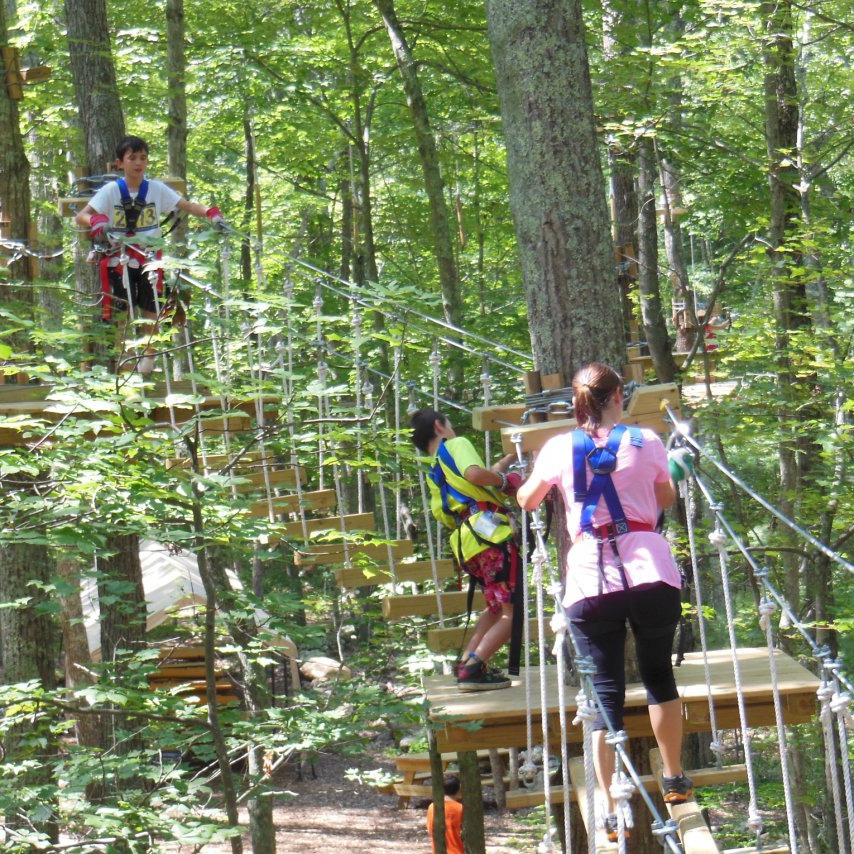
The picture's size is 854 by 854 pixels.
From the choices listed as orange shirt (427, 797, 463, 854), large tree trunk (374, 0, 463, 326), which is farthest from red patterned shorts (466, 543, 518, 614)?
large tree trunk (374, 0, 463, 326)

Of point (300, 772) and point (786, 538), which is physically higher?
point (786, 538)

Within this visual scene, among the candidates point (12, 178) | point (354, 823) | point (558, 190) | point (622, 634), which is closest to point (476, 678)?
point (622, 634)

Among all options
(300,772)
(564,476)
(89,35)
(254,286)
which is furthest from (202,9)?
(564,476)

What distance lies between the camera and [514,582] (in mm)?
4125

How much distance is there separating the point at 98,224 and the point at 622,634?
318cm

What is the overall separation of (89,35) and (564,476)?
183 inches

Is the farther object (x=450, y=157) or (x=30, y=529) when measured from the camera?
(x=450, y=157)

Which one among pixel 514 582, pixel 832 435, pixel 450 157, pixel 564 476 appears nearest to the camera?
pixel 564 476

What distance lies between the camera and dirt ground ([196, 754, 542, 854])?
1016cm

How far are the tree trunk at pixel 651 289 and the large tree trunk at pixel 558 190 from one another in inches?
187

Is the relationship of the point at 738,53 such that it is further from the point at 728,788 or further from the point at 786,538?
the point at 728,788

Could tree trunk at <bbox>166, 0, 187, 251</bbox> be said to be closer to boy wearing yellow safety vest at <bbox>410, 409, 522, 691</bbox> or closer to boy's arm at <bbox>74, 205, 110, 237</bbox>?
boy's arm at <bbox>74, 205, 110, 237</bbox>

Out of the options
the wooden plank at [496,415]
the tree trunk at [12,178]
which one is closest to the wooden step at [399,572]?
the wooden plank at [496,415]

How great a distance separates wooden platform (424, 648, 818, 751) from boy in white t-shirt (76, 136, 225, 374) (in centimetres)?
213
